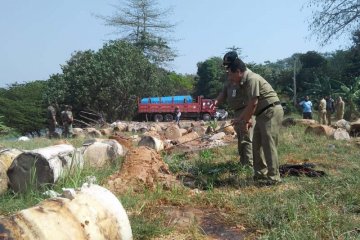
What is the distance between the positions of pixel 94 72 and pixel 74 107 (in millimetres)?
2556

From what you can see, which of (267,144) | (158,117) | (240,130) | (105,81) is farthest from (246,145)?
(158,117)

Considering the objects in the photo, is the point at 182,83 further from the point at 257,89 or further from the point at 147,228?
the point at 147,228

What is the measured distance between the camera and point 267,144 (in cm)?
591

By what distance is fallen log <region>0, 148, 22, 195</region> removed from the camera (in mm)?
5396

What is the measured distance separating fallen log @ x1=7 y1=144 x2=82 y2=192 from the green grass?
0.13 m

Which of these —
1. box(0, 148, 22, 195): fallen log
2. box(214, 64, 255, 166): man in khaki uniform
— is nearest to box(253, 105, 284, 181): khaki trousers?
box(214, 64, 255, 166): man in khaki uniform

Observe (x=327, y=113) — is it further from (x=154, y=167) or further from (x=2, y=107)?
(x=2, y=107)

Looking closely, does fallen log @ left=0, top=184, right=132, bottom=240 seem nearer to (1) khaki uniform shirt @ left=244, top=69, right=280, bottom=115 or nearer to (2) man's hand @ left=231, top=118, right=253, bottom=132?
(2) man's hand @ left=231, top=118, right=253, bottom=132

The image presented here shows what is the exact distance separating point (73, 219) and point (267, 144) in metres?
3.40

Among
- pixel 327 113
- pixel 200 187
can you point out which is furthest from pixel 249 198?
pixel 327 113

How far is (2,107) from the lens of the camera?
27.3 meters

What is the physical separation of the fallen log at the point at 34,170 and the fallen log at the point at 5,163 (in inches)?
2.1

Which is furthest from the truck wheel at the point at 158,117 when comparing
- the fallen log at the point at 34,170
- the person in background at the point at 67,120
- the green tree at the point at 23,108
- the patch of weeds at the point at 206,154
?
the fallen log at the point at 34,170

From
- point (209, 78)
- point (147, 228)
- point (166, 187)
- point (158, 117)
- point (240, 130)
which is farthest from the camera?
point (209, 78)
